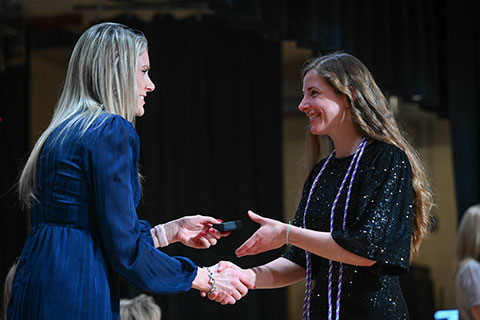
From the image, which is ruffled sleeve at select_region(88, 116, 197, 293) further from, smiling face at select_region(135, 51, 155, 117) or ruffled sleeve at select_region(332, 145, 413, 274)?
ruffled sleeve at select_region(332, 145, 413, 274)

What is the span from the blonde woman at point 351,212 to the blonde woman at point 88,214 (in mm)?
368

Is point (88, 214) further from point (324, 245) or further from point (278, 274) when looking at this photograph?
point (278, 274)

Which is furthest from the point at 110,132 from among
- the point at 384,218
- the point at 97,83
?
the point at 384,218

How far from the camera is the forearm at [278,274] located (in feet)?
7.09

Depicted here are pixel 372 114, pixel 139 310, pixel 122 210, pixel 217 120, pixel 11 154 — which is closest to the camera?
pixel 122 210

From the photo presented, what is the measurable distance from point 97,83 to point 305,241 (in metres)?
0.74

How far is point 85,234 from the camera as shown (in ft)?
5.24

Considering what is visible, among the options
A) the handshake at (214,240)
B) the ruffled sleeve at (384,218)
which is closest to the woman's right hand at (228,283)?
the handshake at (214,240)

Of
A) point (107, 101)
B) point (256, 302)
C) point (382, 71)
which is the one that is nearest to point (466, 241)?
point (382, 71)

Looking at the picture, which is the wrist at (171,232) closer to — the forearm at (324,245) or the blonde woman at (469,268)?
the forearm at (324,245)

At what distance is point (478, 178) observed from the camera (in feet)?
17.1

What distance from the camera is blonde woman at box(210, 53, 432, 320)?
6.10ft

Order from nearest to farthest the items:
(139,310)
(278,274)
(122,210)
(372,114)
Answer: (122,210)
(372,114)
(278,274)
(139,310)

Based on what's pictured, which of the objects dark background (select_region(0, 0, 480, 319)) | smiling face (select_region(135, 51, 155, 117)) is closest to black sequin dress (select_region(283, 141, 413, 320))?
smiling face (select_region(135, 51, 155, 117))
